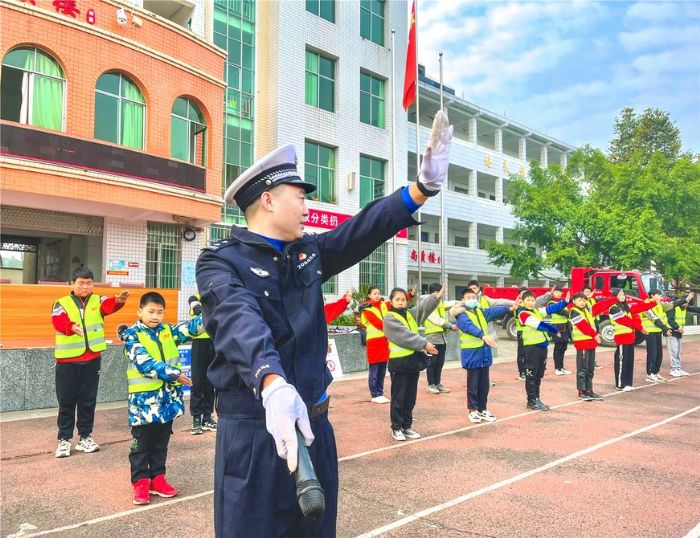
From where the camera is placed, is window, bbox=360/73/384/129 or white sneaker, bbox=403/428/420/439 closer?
white sneaker, bbox=403/428/420/439

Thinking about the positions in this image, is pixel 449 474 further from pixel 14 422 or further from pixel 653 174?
pixel 653 174

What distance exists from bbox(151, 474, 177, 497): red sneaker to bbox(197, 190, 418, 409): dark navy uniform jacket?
3.11 metres

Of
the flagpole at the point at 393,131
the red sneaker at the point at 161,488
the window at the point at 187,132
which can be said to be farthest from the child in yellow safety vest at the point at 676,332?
the window at the point at 187,132

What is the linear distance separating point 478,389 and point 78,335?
5.20m

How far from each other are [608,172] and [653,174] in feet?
6.72

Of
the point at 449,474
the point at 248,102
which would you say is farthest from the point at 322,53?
the point at 449,474

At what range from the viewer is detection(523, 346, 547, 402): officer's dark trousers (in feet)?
27.1

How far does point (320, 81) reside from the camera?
19984 mm

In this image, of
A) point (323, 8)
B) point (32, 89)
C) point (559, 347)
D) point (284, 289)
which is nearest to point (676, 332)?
point (559, 347)

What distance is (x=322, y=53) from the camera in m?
20.1

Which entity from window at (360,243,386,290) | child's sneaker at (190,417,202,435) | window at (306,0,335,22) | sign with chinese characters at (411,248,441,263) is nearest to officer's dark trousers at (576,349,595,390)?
child's sneaker at (190,417,202,435)

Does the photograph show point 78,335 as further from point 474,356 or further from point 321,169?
point 321,169

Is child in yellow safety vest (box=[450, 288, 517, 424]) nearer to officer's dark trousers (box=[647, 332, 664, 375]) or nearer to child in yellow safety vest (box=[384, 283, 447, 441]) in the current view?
child in yellow safety vest (box=[384, 283, 447, 441])

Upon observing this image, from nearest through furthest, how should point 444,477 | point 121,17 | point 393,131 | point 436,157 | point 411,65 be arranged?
1. point 436,157
2. point 444,477
3. point 121,17
4. point 411,65
5. point 393,131
